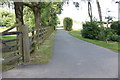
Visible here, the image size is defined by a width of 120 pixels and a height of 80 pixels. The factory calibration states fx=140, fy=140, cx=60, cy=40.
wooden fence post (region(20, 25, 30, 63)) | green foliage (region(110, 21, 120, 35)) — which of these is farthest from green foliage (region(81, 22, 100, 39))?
wooden fence post (region(20, 25, 30, 63))

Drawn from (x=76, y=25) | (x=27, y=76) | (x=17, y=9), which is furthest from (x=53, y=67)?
(x=76, y=25)

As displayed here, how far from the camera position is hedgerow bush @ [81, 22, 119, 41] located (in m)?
13.0

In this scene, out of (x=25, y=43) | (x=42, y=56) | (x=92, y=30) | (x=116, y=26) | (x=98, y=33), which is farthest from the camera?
(x=116, y=26)

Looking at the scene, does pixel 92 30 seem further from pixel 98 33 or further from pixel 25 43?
pixel 25 43

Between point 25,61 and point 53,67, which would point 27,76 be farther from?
point 25,61

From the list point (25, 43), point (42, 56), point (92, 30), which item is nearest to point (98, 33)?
point (92, 30)

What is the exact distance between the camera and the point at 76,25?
44000 millimetres

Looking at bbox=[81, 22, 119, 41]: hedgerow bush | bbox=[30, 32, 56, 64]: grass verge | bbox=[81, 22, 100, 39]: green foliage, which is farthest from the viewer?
bbox=[81, 22, 100, 39]: green foliage

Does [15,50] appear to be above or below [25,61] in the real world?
above

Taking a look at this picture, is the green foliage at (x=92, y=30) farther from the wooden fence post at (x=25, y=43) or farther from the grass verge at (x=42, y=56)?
the wooden fence post at (x=25, y=43)

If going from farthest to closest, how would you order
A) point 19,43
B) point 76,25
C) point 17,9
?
point 76,25
point 17,9
point 19,43

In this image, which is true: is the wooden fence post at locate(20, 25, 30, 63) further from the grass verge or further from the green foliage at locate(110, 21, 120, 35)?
the green foliage at locate(110, 21, 120, 35)

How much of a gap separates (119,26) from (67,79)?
14.7 metres

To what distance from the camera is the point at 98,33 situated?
14148 millimetres
